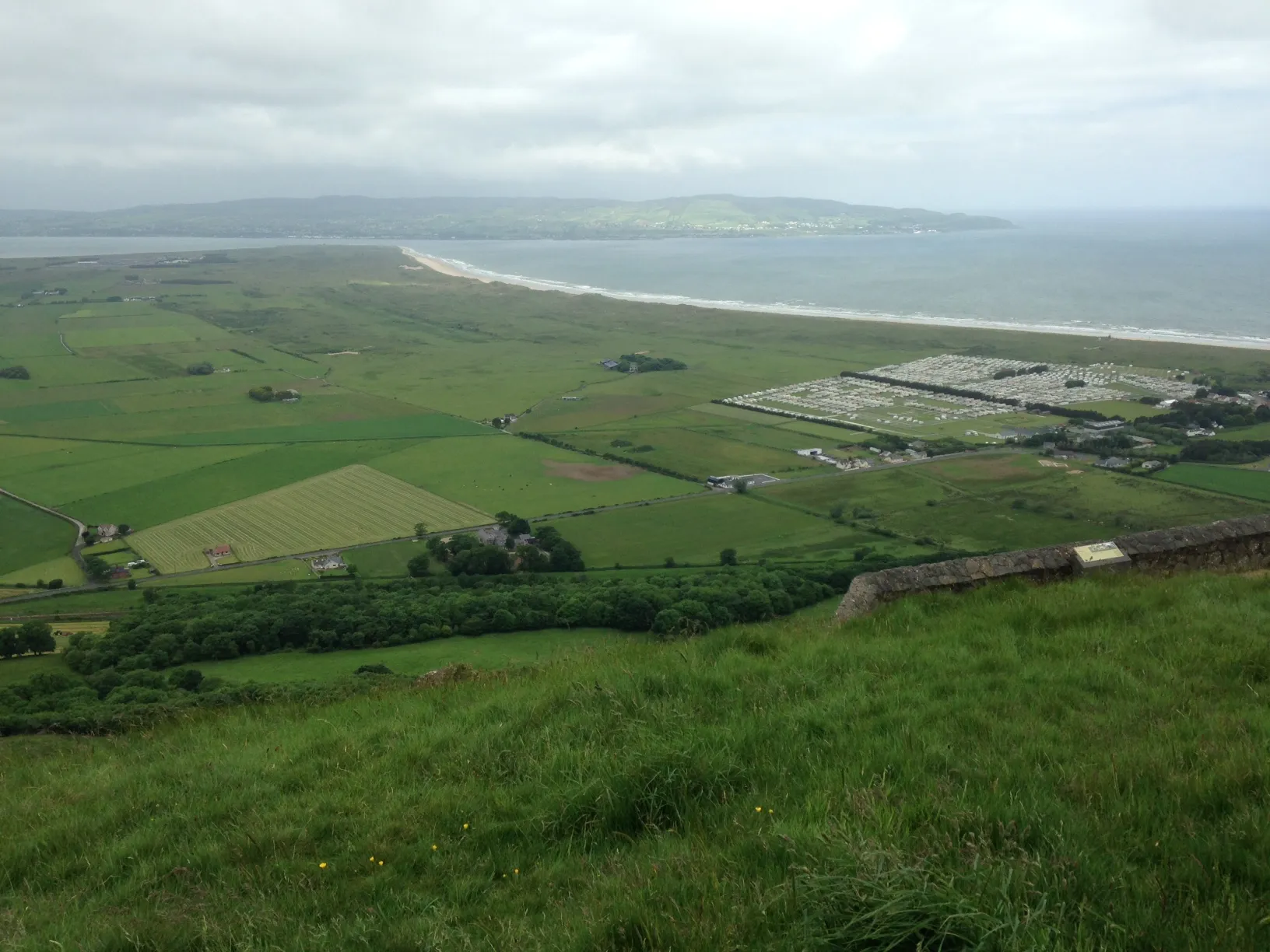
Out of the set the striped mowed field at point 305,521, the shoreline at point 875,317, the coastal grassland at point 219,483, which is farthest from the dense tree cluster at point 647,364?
the striped mowed field at point 305,521

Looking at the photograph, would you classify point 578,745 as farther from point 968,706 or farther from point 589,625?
point 589,625

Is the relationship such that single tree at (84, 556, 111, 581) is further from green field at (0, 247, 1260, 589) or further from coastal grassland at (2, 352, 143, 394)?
coastal grassland at (2, 352, 143, 394)

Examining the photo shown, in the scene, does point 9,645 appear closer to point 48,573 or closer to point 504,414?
point 48,573

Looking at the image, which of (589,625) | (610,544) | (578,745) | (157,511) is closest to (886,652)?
(578,745)

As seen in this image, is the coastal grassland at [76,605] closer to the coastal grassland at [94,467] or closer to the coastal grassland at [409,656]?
the coastal grassland at [409,656]

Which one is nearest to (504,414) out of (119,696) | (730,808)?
(119,696)

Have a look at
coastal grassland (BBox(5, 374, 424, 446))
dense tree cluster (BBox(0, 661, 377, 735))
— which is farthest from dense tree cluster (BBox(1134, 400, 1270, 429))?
dense tree cluster (BBox(0, 661, 377, 735))
